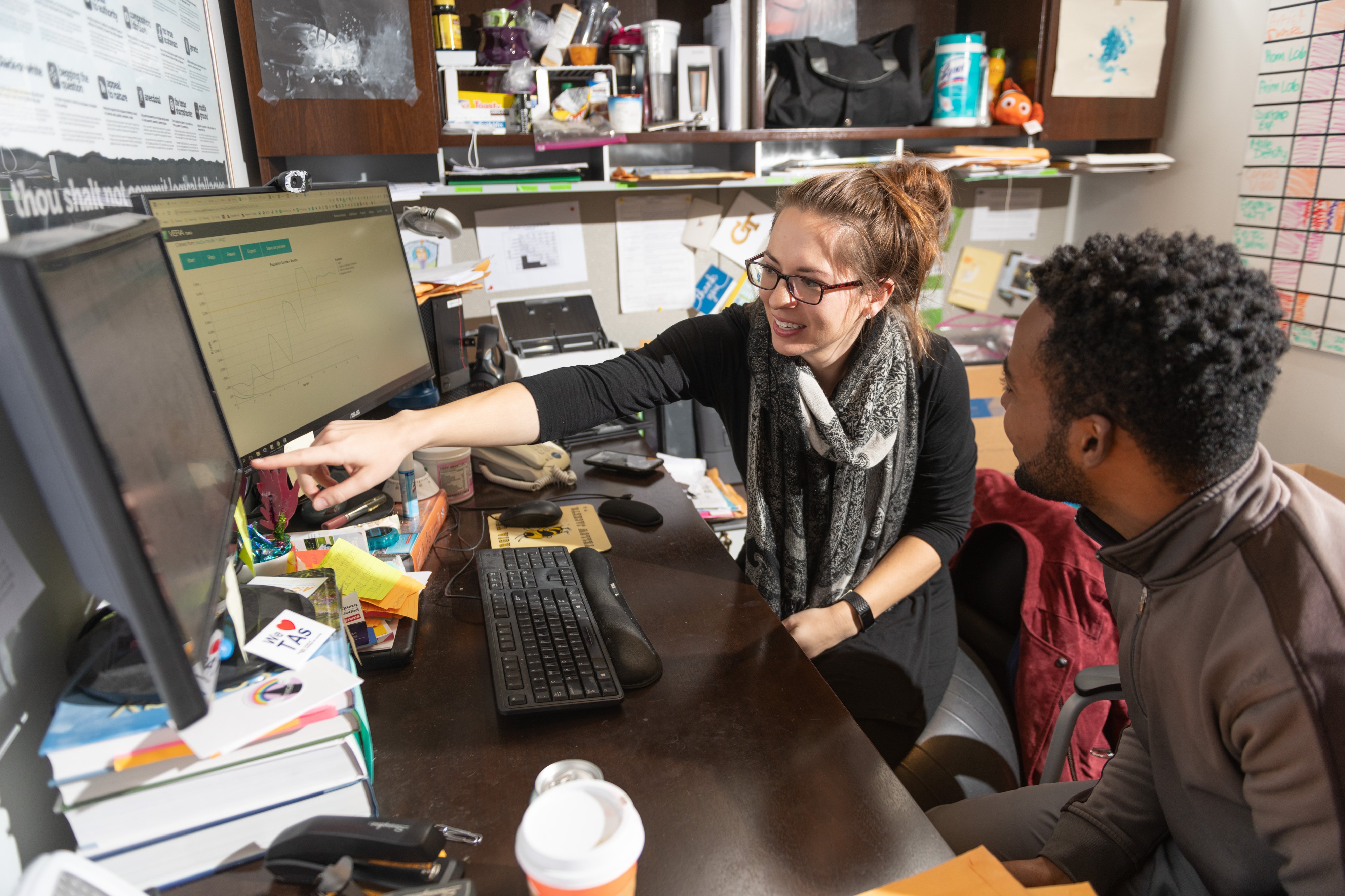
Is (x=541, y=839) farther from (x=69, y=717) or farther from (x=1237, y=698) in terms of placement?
(x=1237, y=698)

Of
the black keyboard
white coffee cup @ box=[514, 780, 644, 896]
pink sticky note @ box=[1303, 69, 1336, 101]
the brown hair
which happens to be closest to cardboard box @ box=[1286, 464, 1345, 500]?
pink sticky note @ box=[1303, 69, 1336, 101]

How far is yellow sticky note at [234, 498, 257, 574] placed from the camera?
0.83m

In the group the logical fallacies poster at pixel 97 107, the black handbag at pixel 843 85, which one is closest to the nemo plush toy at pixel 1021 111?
the black handbag at pixel 843 85

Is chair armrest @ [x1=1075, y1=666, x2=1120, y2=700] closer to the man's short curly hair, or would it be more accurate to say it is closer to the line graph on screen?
the man's short curly hair

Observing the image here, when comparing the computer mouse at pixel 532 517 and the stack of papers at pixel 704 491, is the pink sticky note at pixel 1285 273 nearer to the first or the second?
the stack of papers at pixel 704 491

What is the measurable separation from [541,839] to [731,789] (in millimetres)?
283

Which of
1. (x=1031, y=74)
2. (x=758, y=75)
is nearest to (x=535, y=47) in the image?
(x=758, y=75)

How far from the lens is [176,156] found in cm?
128

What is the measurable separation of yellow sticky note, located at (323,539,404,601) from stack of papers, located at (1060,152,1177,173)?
7.92 ft

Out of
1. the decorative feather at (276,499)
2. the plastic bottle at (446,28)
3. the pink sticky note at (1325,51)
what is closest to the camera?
the decorative feather at (276,499)

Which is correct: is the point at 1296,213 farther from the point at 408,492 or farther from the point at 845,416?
the point at 408,492

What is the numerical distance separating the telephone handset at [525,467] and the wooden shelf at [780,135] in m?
0.87

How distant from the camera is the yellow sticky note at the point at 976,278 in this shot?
2.79 meters

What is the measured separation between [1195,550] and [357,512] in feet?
3.40
